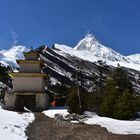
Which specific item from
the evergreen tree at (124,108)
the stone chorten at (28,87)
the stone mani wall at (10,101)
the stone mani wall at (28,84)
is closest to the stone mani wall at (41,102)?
the stone chorten at (28,87)

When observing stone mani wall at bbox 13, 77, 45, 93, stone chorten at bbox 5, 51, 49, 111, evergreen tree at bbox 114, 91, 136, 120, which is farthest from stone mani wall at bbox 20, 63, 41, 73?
evergreen tree at bbox 114, 91, 136, 120

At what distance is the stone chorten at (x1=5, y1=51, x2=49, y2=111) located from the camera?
55.9 meters

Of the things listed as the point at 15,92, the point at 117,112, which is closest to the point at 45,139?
the point at 117,112

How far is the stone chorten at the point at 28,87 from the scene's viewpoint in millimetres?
55906

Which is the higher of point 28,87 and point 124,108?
point 28,87

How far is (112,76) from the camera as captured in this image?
51156 mm

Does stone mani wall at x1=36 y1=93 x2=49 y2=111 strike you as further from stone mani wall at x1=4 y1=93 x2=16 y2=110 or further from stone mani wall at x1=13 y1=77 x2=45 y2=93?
stone mani wall at x1=4 y1=93 x2=16 y2=110

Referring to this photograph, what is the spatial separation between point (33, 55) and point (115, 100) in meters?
26.9

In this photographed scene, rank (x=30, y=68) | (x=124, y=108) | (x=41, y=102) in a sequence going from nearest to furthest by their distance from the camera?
(x=124, y=108) → (x=41, y=102) → (x=30, y=68)

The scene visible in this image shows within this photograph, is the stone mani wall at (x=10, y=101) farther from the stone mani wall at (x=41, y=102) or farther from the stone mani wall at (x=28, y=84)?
the stone mani wall at (x=41, y=102)

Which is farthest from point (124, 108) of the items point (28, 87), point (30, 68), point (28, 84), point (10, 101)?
point (30, 68)

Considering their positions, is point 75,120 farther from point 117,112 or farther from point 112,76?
point 112,76

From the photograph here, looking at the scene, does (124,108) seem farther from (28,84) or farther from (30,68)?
(30,68)

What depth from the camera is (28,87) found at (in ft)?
187
